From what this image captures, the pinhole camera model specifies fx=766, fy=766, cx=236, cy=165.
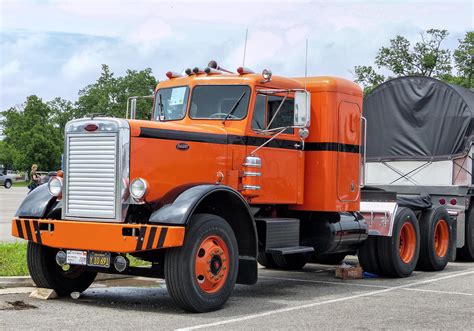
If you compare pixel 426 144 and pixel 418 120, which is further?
pixel 418 120

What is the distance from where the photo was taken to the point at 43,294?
9.32 m

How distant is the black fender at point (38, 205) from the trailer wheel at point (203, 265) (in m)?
1.85

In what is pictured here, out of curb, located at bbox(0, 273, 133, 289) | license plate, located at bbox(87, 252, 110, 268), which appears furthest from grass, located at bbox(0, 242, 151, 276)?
license plate, located at bbox(87, 252, 110, 268)

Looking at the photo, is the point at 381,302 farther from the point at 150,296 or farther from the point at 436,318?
the point at 150,296

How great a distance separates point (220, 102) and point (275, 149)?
3.17 ft

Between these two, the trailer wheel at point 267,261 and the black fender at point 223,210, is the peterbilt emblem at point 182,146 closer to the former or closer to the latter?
the black fender at point 223,210

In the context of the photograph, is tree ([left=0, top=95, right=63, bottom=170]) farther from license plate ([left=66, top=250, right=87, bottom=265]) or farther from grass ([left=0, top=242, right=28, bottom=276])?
license plate ([left=66, top=250, right=87, bottom=265])

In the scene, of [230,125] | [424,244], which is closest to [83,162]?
[230,125]

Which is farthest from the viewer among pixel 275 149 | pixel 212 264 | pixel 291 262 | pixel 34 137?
pixel 34 137

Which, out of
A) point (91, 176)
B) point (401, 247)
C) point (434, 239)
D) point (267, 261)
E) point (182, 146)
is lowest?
point (267, 261)

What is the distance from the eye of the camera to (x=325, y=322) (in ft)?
26.2

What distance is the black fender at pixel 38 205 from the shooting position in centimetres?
923

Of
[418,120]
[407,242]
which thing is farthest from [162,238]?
[418,120]

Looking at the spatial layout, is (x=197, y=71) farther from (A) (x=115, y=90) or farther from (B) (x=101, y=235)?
(A) (x=115, y=90)
